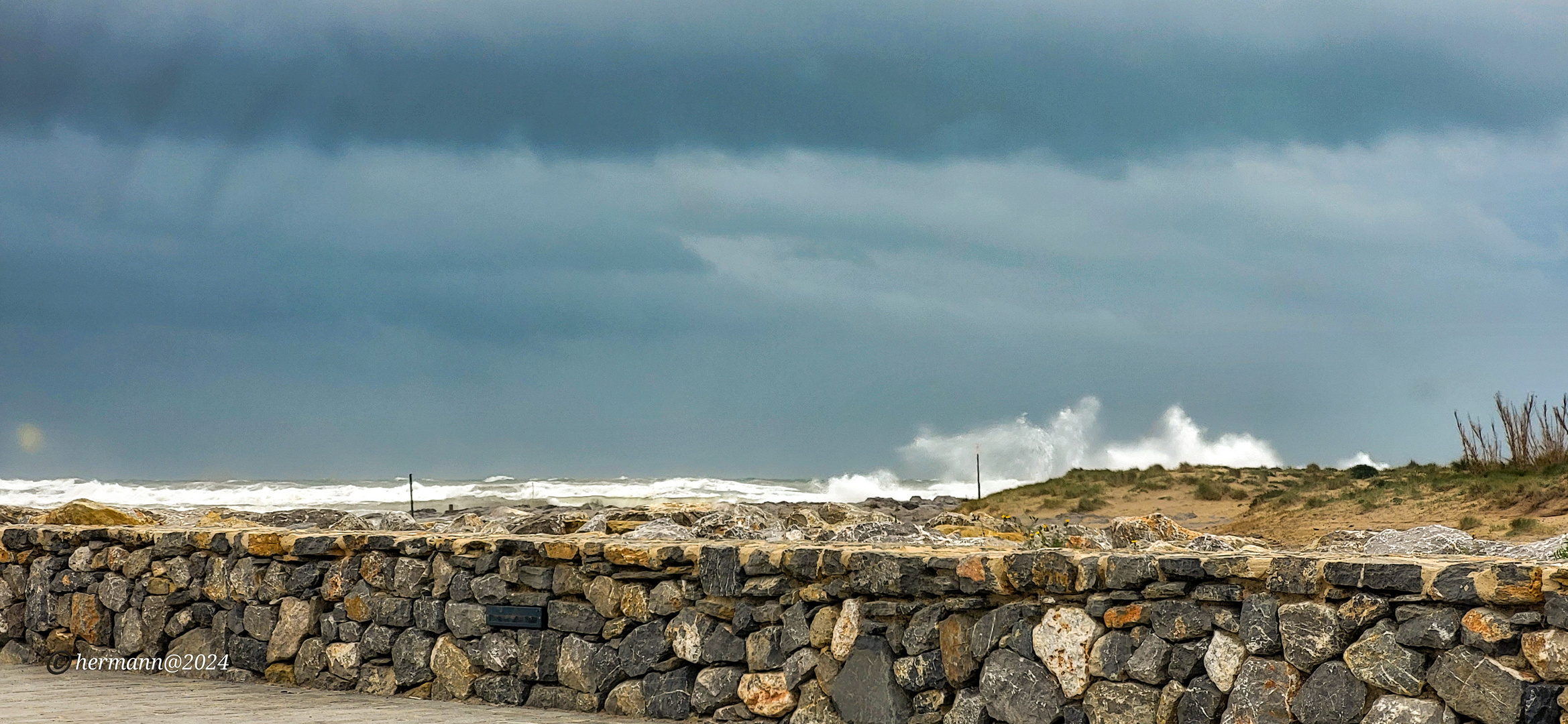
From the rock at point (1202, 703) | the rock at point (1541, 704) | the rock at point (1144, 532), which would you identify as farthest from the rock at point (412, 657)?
the rock at point (1541, 704)

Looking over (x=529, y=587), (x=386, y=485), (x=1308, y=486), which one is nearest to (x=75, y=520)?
(x=529, y=587)

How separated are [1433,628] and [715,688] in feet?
11.6

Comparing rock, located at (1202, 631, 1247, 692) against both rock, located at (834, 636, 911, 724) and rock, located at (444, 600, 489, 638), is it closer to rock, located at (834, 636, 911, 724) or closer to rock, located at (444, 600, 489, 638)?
rock, located at (834, 636, 911, 724)

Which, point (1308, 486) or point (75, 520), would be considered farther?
point (1308, 486)

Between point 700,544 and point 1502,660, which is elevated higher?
point 700,544

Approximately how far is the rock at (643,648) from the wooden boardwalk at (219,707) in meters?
0.30

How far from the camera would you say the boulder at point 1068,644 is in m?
5.59

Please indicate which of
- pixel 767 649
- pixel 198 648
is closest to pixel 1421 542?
pixel 767 649

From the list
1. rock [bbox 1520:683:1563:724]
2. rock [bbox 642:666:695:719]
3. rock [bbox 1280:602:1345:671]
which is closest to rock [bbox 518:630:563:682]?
rock [bbox 642:666:695:719]

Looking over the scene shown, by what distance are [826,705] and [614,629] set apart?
138 cm

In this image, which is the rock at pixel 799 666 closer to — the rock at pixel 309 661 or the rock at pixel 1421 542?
the rock at pixel 1421 542

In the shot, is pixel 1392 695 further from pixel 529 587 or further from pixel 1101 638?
pixel 529 587

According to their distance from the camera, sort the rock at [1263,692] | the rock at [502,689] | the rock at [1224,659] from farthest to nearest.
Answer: the rock at [502,689]
the rock at [1224,659]
the rock at [1263,692]

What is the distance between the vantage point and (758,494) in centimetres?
3572
